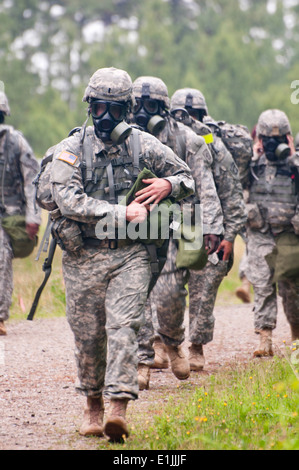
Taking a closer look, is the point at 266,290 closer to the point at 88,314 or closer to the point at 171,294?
the point at 171,294

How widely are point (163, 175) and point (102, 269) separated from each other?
806 mm

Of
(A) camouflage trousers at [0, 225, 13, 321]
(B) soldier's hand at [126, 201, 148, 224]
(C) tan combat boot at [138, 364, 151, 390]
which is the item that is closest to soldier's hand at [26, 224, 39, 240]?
(A) camouflage trousers at [0, 225, 13, 321]

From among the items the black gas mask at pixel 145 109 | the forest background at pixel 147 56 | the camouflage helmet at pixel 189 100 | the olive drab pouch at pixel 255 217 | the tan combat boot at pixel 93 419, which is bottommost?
the tan combat boot at pixel 93 419

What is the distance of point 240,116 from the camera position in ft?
97.2

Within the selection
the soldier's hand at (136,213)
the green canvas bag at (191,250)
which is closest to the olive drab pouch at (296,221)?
the green canvas bag at (191,250)

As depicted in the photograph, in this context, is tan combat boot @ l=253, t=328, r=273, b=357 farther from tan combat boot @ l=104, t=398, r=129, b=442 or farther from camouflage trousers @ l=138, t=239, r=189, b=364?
tan combat boot @ l=104, t=398, r=129, b=442

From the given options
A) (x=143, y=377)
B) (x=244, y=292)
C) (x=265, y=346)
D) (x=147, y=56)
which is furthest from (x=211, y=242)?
(x=147, y=56)

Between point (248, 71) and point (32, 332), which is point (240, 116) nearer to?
point (248, 71)

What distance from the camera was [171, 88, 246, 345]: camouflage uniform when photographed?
774cm

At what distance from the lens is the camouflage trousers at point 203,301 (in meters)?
7.73

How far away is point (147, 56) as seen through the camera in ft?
97.1

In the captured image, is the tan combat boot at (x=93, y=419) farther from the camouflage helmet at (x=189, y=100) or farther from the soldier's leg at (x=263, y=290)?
the camouflage helmet at (x=189, y=100)

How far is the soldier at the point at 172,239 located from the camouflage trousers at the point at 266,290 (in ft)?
4.31

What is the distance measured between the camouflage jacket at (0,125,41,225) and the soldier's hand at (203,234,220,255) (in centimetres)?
263
